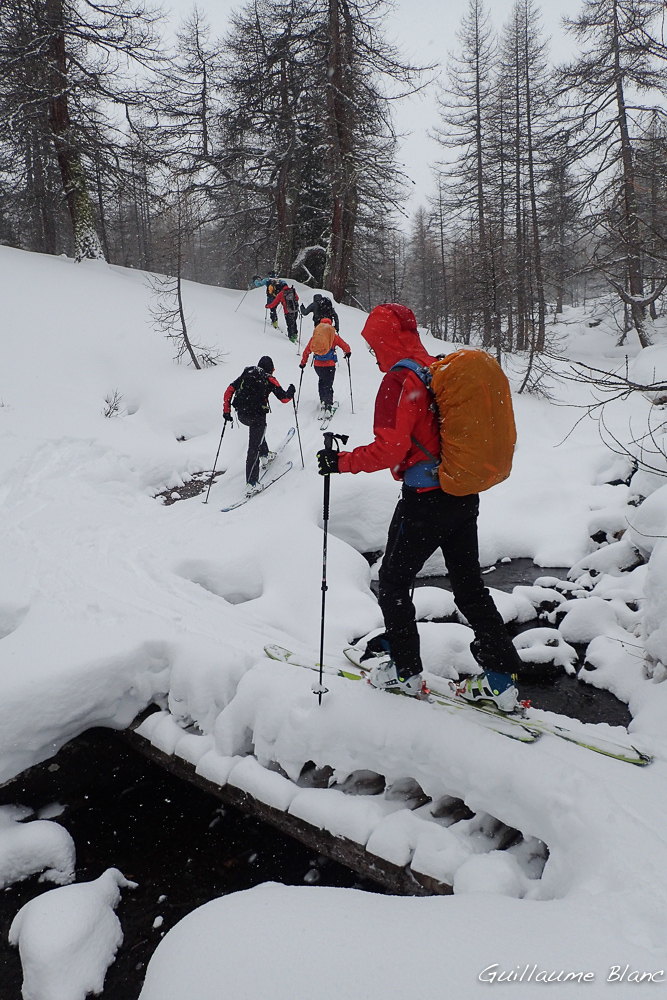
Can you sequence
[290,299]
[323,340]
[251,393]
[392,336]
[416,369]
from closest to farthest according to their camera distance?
[416,369] → [392,336] → [251,393] → [323,340] → [290,299]

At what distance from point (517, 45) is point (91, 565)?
92.6 ft

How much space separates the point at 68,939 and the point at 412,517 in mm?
2999

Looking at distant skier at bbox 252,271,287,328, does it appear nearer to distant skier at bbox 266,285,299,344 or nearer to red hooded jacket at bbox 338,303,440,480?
distant skier at bbox 266,285,299,344

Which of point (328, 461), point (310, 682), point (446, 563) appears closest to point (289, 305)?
point (328, 461)

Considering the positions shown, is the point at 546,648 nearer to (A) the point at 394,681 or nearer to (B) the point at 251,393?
(A) the point at 394,681

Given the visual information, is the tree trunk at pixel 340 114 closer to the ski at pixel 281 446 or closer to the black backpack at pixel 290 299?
the black backpack at pixel 290 299

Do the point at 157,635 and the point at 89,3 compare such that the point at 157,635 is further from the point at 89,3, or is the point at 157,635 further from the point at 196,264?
the point at 196,264

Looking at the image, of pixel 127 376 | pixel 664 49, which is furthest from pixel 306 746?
pixel 127 376

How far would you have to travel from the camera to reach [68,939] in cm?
289

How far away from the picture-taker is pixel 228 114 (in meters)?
21.1

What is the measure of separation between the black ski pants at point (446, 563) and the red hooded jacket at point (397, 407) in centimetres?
26

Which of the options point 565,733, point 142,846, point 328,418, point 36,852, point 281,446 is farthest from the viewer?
point 328,418

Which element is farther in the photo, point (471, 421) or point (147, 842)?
point (147, 842)

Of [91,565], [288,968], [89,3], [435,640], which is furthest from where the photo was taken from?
[89,3]
